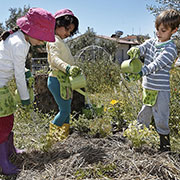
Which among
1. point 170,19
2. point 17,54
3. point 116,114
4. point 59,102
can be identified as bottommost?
point 116,114

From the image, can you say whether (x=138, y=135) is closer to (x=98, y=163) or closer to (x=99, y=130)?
(x=98, y=163)

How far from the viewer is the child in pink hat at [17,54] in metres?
1.73

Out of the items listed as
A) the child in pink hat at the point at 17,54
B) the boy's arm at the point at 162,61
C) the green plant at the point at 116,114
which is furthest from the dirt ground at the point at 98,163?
the boy's arm at the point at 162,61

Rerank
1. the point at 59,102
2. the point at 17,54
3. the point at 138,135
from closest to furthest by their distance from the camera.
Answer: the point at 17,54, the point at 138,135, the point at 59,102

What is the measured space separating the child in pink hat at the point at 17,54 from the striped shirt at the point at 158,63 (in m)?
0.92

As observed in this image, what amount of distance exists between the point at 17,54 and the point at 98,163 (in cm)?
114

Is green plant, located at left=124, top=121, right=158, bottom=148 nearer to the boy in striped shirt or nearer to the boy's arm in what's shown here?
the boy in striped shirt

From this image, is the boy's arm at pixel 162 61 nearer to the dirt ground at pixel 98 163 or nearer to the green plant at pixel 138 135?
the green plant at pixel 138 135

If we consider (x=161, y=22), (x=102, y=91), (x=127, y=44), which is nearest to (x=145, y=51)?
(x=161, y=22)

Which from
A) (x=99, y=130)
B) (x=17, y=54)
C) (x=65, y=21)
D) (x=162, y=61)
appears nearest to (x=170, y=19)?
(x=162, y=61)

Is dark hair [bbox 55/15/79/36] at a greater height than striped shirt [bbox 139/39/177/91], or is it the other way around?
dark hair [bbox 55/15/79/36]

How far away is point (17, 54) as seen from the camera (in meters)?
1.70

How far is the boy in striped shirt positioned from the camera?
71.9 inches

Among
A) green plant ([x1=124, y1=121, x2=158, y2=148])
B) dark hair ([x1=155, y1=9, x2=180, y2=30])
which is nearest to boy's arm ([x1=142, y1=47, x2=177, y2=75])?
dark hair ([x1=155, y1=9, x2=180, y2=30])
